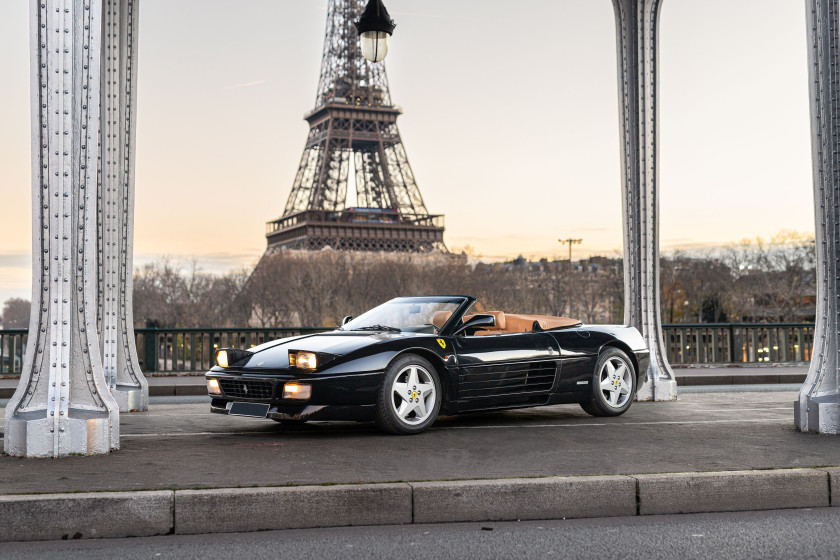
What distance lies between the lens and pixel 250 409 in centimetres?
714

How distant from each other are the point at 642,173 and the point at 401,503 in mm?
6658

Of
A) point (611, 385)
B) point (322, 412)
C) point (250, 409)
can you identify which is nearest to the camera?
point (322, 412)

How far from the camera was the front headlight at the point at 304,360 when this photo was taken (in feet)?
23.0

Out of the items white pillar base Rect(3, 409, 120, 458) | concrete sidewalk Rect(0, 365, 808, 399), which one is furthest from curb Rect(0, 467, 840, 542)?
concrete sidewalk Rect(0, 365, 808, 399)

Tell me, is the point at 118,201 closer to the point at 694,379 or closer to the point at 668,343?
the point at 694,379

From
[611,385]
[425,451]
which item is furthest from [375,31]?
[425,451]

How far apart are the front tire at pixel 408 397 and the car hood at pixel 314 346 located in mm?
261

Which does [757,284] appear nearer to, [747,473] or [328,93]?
[328,93]

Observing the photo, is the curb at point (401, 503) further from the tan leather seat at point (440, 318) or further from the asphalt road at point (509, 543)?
the tan leather seat at point (440, 318)

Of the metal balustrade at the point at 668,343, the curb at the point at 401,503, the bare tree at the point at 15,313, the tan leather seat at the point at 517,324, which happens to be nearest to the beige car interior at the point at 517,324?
the tan leather seat at the point at 517,324

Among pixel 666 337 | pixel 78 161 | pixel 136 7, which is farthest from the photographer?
pixel 666 337

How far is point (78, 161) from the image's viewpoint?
639 cm

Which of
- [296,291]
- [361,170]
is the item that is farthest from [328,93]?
[296,291]

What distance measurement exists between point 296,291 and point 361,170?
14.5 metres
